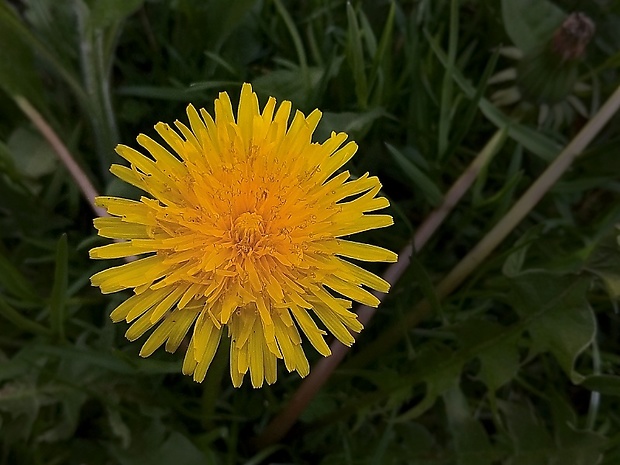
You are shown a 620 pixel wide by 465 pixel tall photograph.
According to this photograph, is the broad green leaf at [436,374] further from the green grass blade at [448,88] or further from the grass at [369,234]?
the green grass blade at [448,88]

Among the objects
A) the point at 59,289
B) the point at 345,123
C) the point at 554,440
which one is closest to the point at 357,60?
the point at 345,123

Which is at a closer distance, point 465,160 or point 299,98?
point 299,98

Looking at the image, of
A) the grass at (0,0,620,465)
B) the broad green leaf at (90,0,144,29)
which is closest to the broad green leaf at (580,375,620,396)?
the grass at (0,0,620,465)

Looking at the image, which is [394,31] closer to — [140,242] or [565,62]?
[565,62]

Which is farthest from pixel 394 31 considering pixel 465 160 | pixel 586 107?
pixel 586 107

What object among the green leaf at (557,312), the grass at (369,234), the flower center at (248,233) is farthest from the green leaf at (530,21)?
the flower center at (248,233)

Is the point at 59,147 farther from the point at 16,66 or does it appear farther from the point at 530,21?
the point at 530,21
